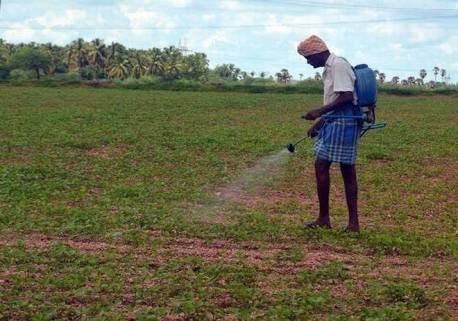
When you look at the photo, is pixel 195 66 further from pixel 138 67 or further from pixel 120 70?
pixel 120 70

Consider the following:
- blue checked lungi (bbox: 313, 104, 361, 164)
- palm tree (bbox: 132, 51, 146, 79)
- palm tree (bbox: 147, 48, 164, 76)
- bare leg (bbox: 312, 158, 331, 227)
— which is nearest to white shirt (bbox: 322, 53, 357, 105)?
blue checked lungi (bbox: 313, 104, 361, 164)

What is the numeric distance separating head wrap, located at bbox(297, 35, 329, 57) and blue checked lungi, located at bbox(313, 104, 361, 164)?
60cm

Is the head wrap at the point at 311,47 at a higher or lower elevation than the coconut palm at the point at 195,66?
lower

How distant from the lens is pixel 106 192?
9164 mm

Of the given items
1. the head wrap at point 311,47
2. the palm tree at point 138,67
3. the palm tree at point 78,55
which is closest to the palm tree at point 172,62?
the palm tree at point 138,67

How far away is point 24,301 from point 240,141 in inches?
465

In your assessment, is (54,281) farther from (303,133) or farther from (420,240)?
(303,133)

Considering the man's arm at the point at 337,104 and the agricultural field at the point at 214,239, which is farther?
the man's arm at the point at 337,104

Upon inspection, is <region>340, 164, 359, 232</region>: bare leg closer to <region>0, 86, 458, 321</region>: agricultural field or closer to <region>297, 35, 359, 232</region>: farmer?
<region>297, 35, 359, 232</region>: farmer

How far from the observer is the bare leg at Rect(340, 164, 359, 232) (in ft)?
23.3

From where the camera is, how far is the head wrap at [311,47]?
7.04 metres

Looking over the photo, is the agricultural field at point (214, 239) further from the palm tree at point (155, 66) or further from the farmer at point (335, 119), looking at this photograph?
the palm tree at point (155, 66)

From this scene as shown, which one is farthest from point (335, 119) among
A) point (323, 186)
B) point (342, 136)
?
point (323, 186)

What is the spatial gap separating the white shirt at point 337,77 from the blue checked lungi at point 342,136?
13 cm
